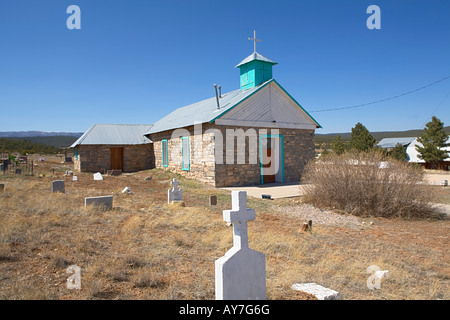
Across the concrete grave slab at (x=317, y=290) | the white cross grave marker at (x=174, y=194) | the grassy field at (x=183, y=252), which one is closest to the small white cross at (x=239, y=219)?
the grassy field at (x=183, y=252)

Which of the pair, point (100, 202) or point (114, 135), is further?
point (114, 135)

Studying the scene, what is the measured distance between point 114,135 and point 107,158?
1.96m

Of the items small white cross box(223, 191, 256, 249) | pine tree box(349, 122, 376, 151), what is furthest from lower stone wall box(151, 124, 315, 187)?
pine tree box(349, 122, 376, 151)

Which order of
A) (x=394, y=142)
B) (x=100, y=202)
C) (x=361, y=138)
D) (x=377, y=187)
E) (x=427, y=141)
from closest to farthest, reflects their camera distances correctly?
1. (x=100, y=202)
2. (x=377, y=187)
3. (x=361, y=138)
4. (x=427, y=141)
5. (x=394, y=142)

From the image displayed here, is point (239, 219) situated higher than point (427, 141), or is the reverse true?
point (427, 141)

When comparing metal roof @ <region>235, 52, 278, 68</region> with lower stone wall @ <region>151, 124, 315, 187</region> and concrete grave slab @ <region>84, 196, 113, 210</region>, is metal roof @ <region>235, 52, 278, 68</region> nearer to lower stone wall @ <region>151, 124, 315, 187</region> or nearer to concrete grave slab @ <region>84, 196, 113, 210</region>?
lower stone wall @ <region>151, 124, 315, 187</region>

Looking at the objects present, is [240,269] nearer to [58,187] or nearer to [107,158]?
[58,187]

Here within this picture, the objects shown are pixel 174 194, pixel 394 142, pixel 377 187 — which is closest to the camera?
pixel 377 187

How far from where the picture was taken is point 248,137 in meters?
15.1

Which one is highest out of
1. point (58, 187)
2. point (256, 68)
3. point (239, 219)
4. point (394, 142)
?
point (256, 68)

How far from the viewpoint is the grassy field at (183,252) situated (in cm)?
380

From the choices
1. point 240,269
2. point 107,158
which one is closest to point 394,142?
point 107,158

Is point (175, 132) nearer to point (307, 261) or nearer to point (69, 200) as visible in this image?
point (69, 200)
